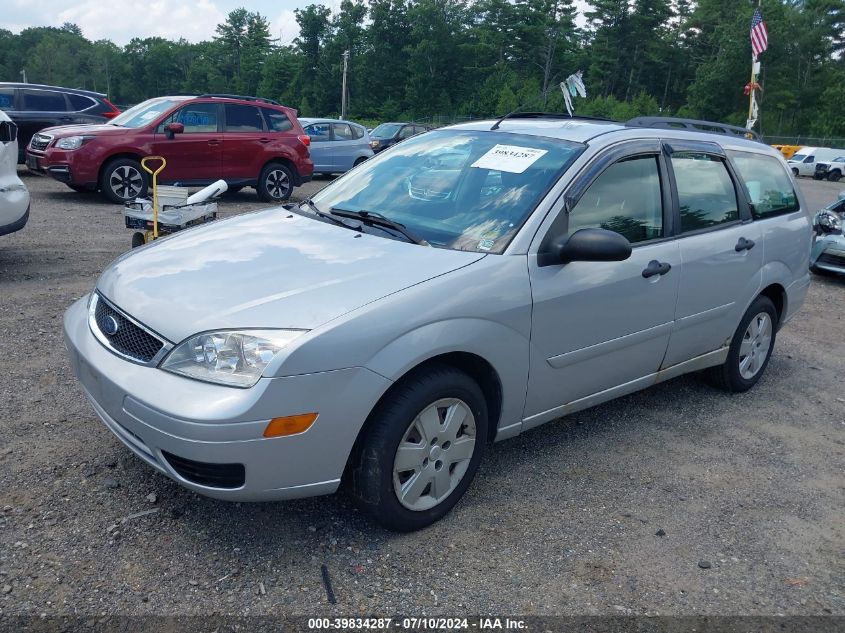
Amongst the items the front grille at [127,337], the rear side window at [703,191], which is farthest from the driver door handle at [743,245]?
the front grille at [127,337]

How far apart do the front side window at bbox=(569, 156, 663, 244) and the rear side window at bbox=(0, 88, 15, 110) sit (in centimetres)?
1331

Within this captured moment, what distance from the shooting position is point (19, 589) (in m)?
2.67

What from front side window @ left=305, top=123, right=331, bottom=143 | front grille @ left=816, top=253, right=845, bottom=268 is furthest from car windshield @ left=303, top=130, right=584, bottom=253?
front side window @ left=305, top=123, right=331, bottom=143

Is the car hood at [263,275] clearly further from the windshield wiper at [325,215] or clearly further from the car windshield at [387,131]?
the car windshield at [387,131]

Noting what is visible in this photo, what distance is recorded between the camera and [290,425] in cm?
269

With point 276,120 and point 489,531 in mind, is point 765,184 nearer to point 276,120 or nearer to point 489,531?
point 489,531

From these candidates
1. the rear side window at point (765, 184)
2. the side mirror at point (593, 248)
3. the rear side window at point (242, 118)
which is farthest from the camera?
the rear side window at point (242, 118)

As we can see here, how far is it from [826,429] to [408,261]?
313 centimetres

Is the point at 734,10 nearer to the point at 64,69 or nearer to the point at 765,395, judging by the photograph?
the point at 765,395

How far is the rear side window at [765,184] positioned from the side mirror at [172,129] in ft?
29.3

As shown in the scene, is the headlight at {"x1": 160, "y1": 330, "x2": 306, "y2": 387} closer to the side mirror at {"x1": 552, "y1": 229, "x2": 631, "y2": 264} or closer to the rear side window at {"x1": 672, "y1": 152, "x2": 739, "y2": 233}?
the side mirror at {"x1": 552, "y1": 229, "x2": 631, "y2": 264}

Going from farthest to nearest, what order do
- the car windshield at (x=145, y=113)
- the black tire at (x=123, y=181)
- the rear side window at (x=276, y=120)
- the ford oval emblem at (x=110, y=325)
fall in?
the rear side window at (x=276, y=120), the car windshield at (x=145, y=113), the black tire at (x=123, y=181), the ford oval emblem at (x=110, y=325)

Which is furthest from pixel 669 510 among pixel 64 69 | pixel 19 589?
pixel 64 69

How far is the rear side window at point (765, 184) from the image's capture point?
488 cm
